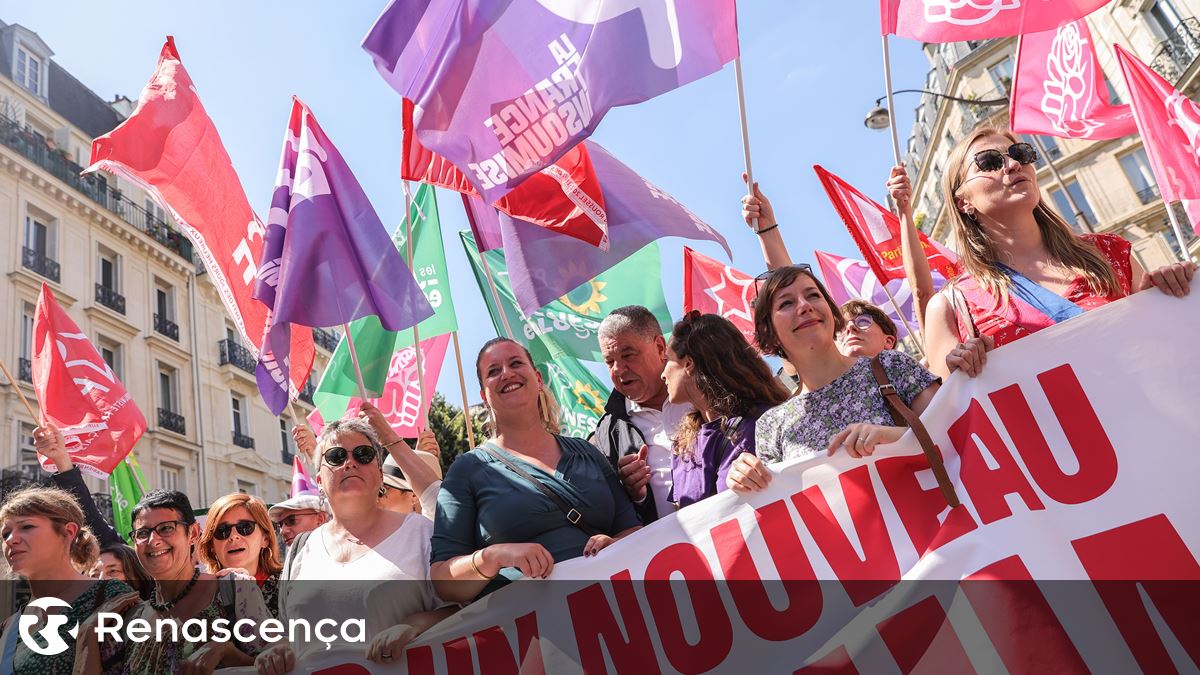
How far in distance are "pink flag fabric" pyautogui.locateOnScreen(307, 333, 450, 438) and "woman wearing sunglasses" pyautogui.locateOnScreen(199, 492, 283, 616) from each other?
317 centimetres

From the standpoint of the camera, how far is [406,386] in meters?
7.86

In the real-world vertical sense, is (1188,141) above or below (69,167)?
below

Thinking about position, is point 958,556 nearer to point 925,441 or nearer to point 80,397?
point 925,441

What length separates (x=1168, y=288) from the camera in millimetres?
2504

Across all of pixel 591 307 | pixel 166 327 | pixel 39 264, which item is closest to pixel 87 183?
pixel 39 264

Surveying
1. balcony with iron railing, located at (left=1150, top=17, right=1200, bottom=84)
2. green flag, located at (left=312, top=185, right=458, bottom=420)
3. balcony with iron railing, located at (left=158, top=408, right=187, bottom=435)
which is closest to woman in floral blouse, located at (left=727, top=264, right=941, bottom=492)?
green flag, located at (left=312, top=185, right=458, bottom=420)

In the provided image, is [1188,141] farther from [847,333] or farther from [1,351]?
[1,351]

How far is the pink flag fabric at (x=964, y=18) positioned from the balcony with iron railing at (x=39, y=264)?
70.2 feet

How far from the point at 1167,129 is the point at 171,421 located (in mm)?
23096

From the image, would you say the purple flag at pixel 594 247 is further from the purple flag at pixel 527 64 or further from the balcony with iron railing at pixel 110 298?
the balcony with iron railing at pixel 110 298

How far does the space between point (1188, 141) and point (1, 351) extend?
67.9 ft

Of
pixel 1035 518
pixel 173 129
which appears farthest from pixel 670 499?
pixel 173 129

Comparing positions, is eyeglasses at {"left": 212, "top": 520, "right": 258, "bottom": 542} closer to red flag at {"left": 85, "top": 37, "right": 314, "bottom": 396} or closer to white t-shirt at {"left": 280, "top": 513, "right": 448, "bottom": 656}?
white t-shirt at {"left": 280, "top": 513, "right": 448, "bottom": 656}

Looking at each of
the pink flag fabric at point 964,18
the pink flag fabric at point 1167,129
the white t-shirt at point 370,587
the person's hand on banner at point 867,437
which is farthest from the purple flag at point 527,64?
the pink flag fabric at point 1167,129
